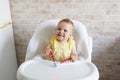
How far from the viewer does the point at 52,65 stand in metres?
1.30

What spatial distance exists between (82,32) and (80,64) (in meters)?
0.24

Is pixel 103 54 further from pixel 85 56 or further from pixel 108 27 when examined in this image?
pixel 85 56

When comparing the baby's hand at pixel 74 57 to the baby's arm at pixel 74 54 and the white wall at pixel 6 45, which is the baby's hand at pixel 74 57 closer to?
the baby's arm at pixel 74 54

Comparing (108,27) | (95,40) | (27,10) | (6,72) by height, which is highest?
(27,10)

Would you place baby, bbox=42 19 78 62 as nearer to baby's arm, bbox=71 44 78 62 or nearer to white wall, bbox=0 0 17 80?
baby's arm, bbox=71 44 78 62

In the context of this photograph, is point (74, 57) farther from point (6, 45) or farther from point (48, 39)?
point (6, 45)

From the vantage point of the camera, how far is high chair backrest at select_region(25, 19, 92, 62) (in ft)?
4.73

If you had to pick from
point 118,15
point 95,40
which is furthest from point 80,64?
point 118,15

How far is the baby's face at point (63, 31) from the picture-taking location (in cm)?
138

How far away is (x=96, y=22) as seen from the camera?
1.71 metres

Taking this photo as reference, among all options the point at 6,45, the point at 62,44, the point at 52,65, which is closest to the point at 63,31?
the point at 62,44

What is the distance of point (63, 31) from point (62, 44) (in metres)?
0.10

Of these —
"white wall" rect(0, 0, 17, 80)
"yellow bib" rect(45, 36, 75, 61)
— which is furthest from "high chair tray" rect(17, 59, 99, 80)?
"white wall" rect(0, 0, 17, 80)

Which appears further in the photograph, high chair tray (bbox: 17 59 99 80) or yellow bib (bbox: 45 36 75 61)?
yellow bib (bbox: 45 36 75 61)
